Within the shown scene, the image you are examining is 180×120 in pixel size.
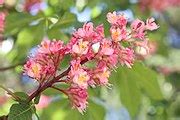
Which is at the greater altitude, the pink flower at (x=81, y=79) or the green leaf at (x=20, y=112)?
the pink flower at (x=81, y=79)

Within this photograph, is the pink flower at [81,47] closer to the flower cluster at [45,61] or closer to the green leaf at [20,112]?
the flower cluster at [45,61]

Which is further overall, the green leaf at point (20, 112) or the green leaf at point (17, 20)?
the green leaf at point (17, 20)

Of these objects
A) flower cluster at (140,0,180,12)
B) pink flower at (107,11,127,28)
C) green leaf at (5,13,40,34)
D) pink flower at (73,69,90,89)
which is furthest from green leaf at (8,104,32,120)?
flower cluster at (140,0,180,12)

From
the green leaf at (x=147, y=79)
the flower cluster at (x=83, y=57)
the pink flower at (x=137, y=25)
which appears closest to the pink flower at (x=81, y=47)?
the flower cluster at (x=83, y=57)

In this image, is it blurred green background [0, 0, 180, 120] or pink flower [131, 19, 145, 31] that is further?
blurred green background [0, 0, 180, 120]

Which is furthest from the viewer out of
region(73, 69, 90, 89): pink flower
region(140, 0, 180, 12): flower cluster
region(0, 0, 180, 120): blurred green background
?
region(140, 0, 180, 12): flower cluster

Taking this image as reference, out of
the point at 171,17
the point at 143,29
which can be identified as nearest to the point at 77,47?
the point at 143,29

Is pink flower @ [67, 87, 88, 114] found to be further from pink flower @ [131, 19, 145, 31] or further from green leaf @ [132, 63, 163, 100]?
green leaf @ [132, 63, 163, 100]
